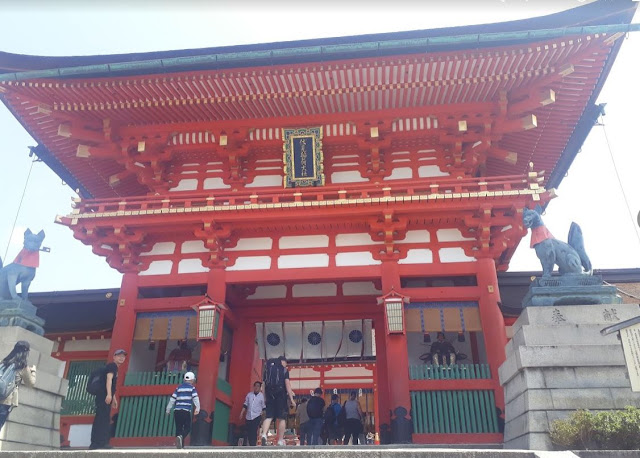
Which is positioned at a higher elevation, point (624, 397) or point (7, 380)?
point (7, 380)

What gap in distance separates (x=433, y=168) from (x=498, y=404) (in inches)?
221

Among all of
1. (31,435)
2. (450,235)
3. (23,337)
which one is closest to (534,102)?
(450,235)

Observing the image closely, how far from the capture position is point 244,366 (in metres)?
12.9

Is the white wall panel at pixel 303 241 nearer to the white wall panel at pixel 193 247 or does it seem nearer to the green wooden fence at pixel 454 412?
the white wall panel at pixel 193 247

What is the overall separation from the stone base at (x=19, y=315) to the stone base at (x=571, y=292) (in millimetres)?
A: 8905

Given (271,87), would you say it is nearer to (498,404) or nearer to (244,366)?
(244,366)

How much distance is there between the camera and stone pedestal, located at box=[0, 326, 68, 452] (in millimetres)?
7973

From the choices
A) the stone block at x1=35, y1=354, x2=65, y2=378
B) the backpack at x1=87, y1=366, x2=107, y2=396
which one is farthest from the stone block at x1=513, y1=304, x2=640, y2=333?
the stone block at x1=35, y1=354, x2=65, y2=378

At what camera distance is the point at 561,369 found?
6910 mm

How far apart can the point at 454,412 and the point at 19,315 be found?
8441 millimetres

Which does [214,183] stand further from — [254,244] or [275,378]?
[275,378]

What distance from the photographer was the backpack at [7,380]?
6605 mm

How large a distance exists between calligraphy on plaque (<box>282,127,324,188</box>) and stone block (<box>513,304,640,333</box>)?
6032mm

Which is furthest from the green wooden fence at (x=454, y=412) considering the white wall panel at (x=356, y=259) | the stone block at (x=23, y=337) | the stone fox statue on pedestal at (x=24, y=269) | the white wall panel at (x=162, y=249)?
the stone fox statue on pedestal at (x=24, y=269)
